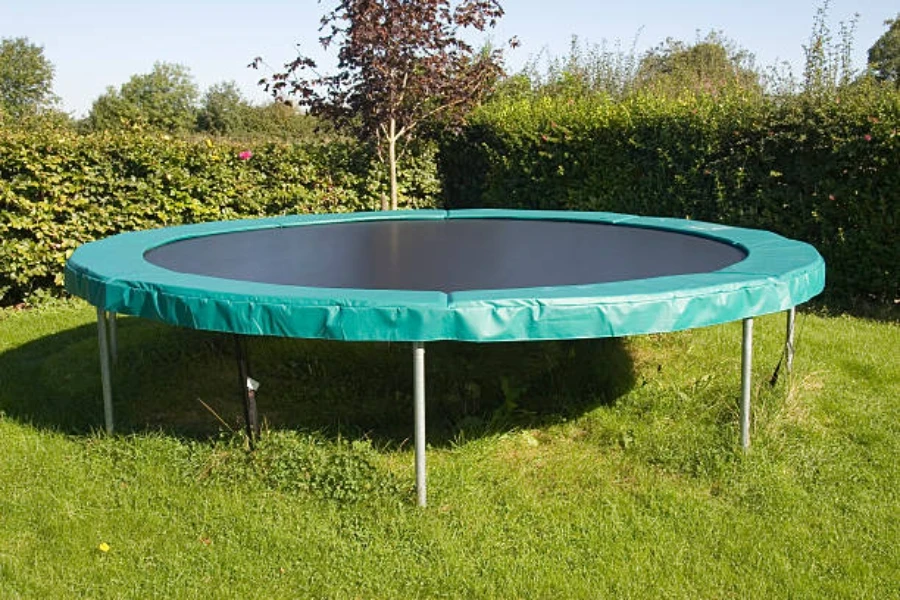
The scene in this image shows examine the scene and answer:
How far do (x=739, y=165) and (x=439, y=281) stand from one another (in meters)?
2.89

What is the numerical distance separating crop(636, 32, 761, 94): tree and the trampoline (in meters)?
3.19

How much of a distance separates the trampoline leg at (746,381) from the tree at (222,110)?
30943 millimetres

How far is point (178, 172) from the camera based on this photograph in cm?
514

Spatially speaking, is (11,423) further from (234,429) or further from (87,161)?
(87,161)

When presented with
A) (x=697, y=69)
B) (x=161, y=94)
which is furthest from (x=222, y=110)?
(x=697, y=69)

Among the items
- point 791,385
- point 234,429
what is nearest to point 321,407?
point 234,429

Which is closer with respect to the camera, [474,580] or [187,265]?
[474,580]

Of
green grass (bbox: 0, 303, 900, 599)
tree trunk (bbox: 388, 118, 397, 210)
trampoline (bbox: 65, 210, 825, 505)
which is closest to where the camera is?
green grass (bbox: 0, 303, 900, 599)

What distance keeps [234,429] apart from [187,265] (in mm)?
646

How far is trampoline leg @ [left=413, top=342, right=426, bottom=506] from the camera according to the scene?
6.65 feet

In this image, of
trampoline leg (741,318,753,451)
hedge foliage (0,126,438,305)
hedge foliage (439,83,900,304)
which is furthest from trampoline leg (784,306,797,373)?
hedge foliage (0,126,438,305)

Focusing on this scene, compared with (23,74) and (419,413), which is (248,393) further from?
(23,74)

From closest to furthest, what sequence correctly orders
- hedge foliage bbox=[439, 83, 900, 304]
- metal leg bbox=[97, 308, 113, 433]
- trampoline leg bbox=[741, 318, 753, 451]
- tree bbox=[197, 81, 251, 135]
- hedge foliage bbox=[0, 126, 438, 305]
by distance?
1. trampoline leg bbox=[741, 318, 753, 451]
2. metal leg bbox=[97, 308, 113, 433]
3. hedge foliage bbox=[439, 83, 900, 304]
4. hedge foliage bbox=[0, 126, 438, 305]
5. tree bbox=[197, 81, 251, 135]

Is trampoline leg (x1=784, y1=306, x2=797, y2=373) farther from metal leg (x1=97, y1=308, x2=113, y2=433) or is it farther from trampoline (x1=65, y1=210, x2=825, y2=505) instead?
metal leg (x1=97, y1=308, x2=113, y2=433)
